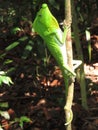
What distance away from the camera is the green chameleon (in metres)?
1.68

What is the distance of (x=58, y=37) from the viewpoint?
5.69 ft

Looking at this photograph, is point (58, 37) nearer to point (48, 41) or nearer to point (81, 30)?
point (48, 41)

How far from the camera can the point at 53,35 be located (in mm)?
1747

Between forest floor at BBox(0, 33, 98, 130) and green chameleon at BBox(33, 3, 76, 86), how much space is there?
1.57 metres

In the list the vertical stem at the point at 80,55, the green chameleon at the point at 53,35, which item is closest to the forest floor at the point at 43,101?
the vertical stem at the point at 80,55

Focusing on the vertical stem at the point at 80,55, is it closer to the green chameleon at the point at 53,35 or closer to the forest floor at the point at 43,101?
the forest floor at the point at 43,101

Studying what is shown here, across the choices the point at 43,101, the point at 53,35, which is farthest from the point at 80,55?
the point at 53,35

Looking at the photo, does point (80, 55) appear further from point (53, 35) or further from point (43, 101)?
point (53, 35)

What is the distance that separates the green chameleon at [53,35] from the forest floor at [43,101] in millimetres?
1566

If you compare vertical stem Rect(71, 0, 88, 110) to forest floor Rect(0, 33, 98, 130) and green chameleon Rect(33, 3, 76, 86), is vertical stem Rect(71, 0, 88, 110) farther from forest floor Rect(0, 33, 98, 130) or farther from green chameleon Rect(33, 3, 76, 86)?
green chameleon Rect(33, 3, 76, 86)

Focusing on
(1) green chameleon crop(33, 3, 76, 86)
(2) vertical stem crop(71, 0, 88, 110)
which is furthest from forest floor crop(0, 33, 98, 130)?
(1) green chameleon crop(33, 3, 76, 86)

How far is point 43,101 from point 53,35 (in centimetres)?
206

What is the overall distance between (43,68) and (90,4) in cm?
98

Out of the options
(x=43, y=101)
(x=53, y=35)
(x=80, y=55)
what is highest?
(x=53, y=35)
